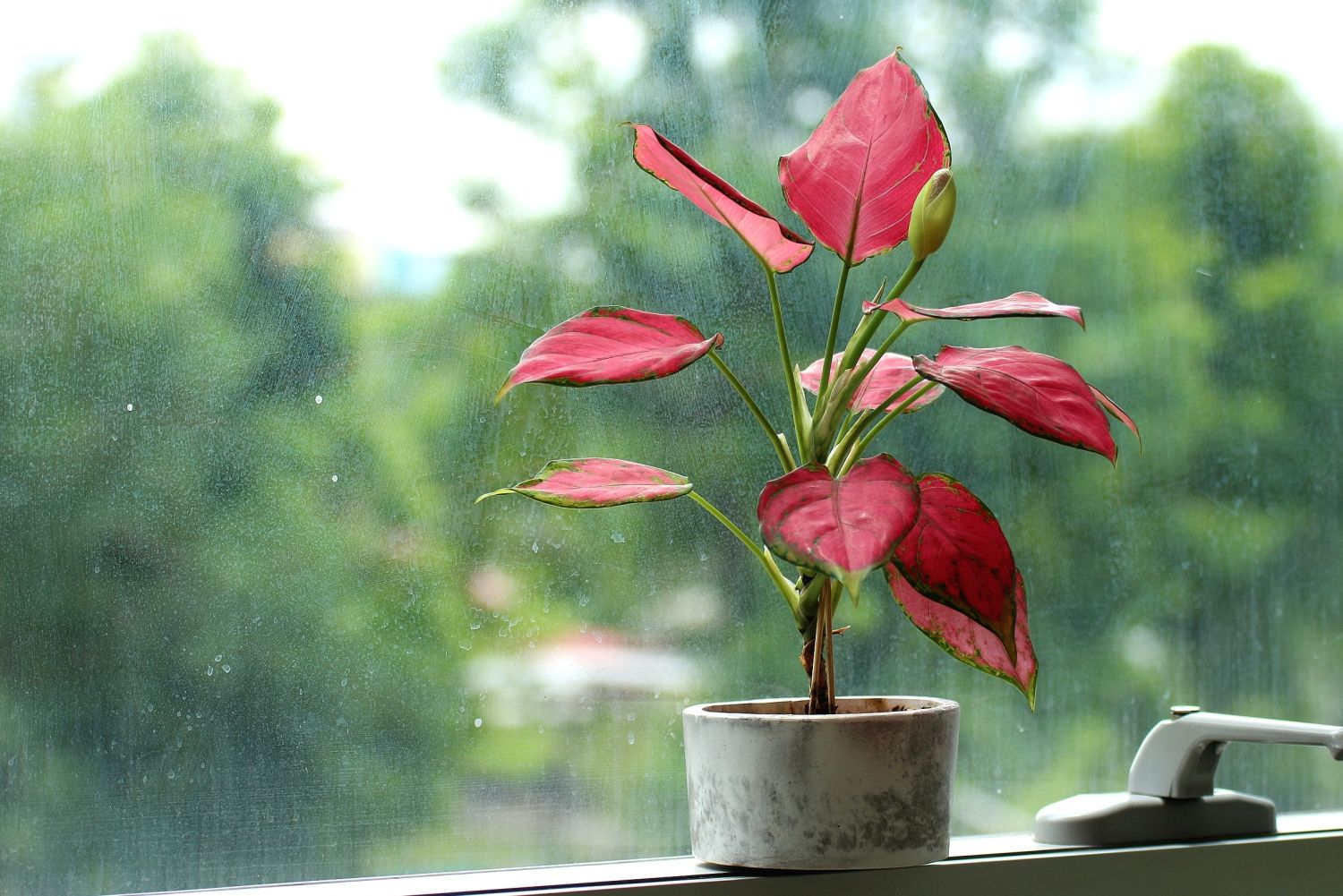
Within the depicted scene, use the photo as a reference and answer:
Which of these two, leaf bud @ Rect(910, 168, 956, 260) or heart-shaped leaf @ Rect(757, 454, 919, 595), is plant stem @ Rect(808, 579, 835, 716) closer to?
heart-shaped leaf @ Rect(757, 454, 919, 595)

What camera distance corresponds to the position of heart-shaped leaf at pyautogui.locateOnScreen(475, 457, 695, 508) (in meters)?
0.68

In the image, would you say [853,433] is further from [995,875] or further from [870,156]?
[995,875]

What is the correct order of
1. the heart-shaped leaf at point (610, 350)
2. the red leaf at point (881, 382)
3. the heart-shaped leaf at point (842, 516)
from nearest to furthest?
the heart-shaped leaf at point (842, 516) → the heart-shaped leaf at point (610, 350) → the red leaf at point (881, 382)

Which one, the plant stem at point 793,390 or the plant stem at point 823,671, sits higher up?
the plant stem at point 793,390

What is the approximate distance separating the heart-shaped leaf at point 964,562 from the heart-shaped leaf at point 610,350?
0.54 ft

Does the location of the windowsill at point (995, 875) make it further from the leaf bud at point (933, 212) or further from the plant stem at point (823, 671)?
the leaf bud at point (933, 212)

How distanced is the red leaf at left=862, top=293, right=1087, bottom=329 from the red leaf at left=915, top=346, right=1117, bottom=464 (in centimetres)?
3

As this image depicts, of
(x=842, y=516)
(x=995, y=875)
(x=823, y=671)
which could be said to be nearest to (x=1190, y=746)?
(x=995, y=875)

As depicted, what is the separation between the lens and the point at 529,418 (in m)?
0.87

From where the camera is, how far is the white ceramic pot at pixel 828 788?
664 mm

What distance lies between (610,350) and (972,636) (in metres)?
0.28

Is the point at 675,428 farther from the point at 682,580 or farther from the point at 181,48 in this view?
the point at 181,48

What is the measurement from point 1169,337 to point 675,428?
46cm

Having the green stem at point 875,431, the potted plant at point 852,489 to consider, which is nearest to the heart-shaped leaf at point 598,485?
the potted plant at point 852,489
